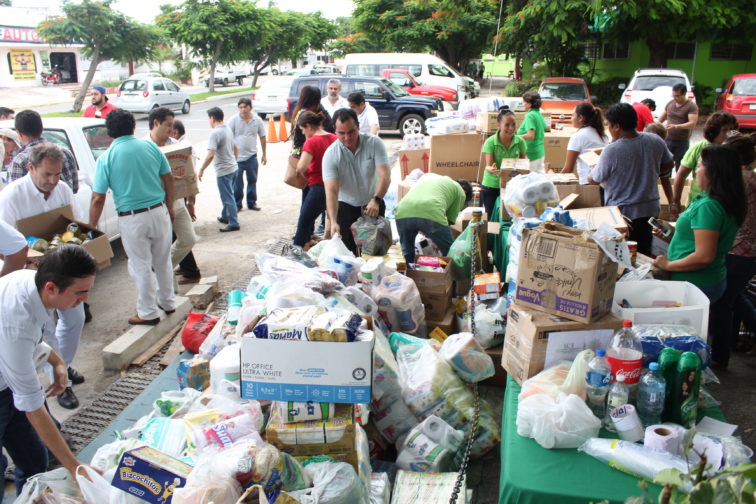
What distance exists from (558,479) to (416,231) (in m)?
3.22

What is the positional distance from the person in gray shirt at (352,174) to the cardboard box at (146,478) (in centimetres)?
297

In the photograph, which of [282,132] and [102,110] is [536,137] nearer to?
[102,110]

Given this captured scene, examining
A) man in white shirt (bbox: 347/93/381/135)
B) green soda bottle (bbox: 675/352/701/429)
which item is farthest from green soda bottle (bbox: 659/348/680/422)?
man in white shirt (bbox: 347/93/381/135)

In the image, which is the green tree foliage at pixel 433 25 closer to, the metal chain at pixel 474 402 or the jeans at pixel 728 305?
the metal chain at pixel 474 402

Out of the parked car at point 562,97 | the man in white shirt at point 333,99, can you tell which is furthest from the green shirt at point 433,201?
the parked car at point 562,97

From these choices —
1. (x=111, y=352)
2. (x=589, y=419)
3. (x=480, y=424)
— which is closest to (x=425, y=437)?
(x=480, y=424)

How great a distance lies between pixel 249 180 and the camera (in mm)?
9086

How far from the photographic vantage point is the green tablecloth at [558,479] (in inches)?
87.6

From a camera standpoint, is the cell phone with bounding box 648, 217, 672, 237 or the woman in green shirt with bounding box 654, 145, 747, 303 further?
the cell phone with bounding box 648, 217, 672, 237

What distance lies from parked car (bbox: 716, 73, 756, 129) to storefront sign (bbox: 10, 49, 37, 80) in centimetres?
3720

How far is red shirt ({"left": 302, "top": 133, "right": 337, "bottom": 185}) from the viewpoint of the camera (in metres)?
5.95

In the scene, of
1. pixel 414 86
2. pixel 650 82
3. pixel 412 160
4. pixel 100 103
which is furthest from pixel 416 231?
pixel 414 86

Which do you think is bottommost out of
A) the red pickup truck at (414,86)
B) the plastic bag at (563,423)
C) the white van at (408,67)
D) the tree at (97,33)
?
the plastic bag at (563,423)

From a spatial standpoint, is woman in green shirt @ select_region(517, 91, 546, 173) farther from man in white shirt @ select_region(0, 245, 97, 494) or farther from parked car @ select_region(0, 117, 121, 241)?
man in white shirt @ select_region(0, 245, 97, 494)
